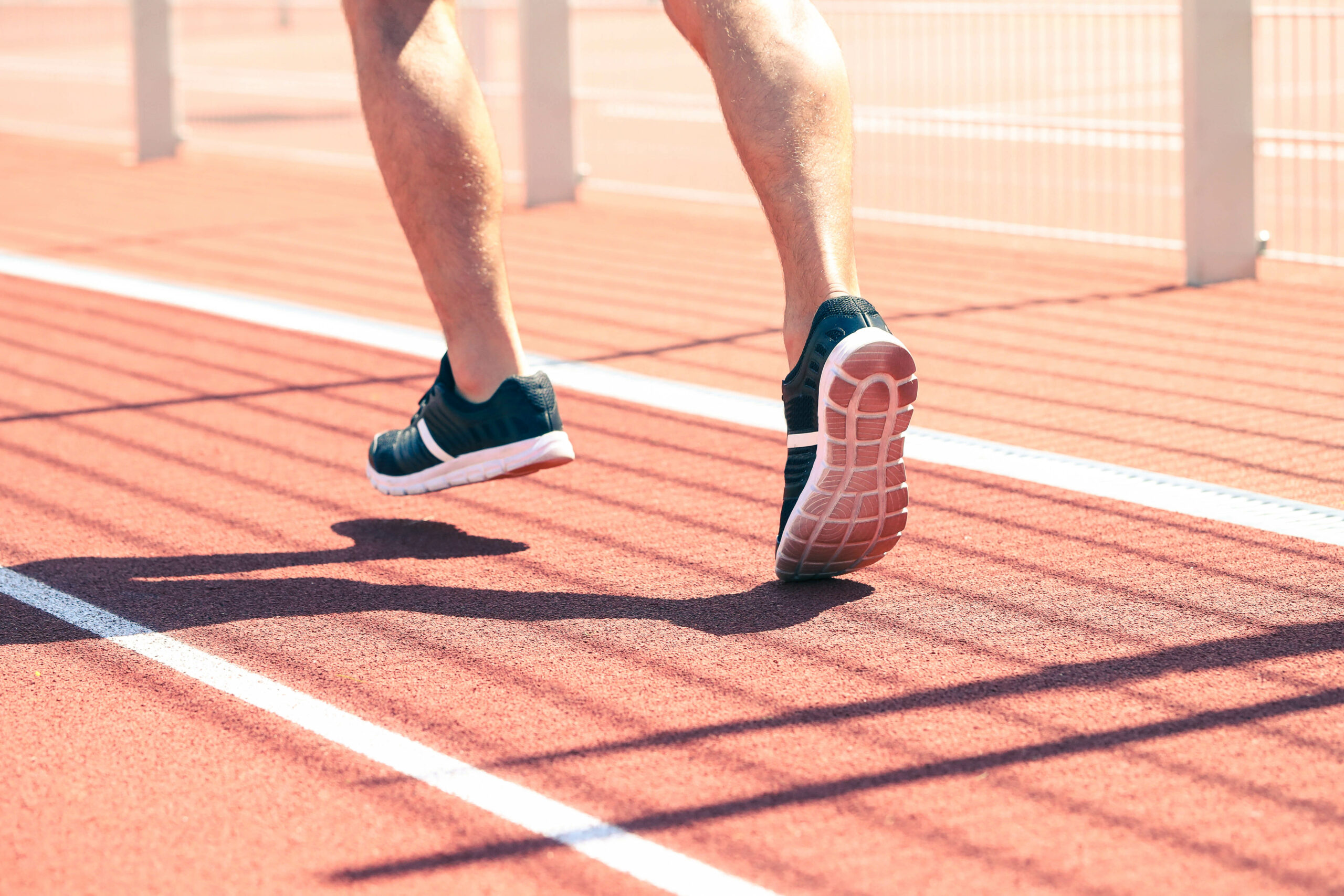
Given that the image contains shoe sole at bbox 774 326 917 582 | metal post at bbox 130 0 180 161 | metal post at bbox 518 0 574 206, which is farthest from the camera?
metal post at bbox 130 0 180 161

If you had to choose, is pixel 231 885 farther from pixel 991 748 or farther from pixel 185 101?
pixel 185 101

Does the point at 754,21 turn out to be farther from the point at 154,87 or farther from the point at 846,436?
the point at 154,87

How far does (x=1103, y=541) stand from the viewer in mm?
3168

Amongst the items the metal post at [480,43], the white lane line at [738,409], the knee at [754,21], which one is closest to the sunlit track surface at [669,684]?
the white lane line at [738,409]

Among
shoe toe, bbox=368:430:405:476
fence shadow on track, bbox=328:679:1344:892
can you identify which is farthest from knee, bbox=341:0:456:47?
fence shadow on track, bbox=328:679:1344:892

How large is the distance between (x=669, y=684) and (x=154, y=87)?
1161 centimetres

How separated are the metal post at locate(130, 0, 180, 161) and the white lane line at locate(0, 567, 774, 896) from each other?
421 inches

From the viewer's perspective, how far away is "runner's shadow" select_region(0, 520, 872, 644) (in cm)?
281

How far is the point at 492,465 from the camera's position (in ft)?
10.5

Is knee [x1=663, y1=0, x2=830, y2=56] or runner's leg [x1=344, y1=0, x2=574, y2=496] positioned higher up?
knee [x1=663, y1=0, x2=830, y2=56]

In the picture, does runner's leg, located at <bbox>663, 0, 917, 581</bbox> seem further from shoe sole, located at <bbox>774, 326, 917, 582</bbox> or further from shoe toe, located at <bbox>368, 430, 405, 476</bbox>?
shoe toe, located at <bbox>368, 430, 405, 476</bbox>

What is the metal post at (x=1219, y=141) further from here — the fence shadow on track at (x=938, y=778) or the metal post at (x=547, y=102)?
the fence shadow on track at (x=938, y=778)

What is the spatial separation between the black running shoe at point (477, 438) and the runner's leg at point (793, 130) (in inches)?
22.5

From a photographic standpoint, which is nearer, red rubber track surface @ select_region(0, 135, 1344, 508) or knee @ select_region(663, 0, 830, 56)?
knee @ select_region(663, 0, 830, 56)
